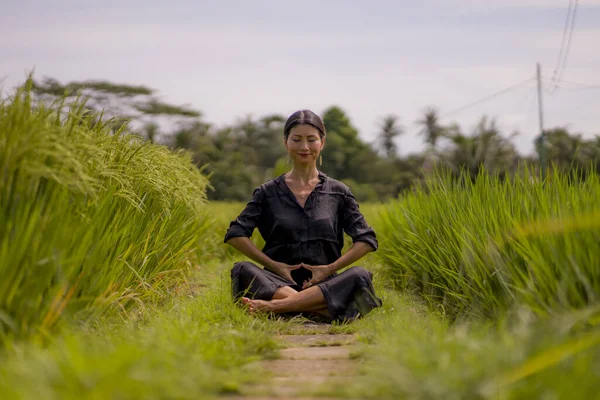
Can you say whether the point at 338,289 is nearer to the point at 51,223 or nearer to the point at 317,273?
the point at 317,273

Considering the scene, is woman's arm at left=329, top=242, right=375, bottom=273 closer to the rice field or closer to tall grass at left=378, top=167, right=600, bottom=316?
the rice field

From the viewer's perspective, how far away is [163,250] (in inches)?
192

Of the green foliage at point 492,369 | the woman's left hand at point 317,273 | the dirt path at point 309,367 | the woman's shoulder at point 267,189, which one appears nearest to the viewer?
the green foliage at point 492,369

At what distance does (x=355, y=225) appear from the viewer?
14.4 feet

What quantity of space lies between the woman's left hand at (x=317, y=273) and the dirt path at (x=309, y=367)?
551mm

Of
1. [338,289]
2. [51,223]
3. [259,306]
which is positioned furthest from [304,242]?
[51,223]

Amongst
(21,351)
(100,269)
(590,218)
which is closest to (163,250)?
(100,269)

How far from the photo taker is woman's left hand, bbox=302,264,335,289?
4156 mm

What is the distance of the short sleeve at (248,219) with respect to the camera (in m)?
4.28

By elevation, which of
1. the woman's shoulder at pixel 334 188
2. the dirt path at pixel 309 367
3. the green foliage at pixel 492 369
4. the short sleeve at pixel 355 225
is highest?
the woman's shoulder at pixel 334 188

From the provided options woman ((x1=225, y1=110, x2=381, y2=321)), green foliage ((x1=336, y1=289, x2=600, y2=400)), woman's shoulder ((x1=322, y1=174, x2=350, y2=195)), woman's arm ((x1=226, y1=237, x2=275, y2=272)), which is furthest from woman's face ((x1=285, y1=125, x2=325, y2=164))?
green foliage ((x1=336, y1=289, x2=600, y2=400))

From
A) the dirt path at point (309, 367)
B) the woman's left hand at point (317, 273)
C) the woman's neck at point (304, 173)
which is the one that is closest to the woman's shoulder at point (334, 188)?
the woman's neck at point (304, 173)

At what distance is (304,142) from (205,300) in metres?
1.32

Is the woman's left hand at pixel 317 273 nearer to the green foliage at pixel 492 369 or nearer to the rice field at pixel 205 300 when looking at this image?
the rice field at pixel 205 300
